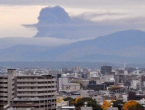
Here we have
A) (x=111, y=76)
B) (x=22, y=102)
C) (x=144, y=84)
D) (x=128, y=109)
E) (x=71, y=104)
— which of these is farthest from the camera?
(x=111, y=76)

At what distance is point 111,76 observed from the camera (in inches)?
7520

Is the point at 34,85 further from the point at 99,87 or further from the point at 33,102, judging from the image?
the point at 99,87

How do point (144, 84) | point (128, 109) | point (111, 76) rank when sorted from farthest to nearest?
point (111, 76)
point (144, 84)
point (128, 109)

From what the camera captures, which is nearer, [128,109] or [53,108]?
[53,108]

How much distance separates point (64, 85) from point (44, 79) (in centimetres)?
8518

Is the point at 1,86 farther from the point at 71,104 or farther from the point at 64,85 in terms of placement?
the point at 64,85

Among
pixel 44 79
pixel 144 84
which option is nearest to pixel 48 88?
pixel 44 79

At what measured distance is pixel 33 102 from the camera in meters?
59.2

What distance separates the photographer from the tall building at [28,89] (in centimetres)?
6128

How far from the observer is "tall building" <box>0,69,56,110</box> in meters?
61.3

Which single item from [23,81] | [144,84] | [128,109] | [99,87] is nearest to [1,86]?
[23,81]

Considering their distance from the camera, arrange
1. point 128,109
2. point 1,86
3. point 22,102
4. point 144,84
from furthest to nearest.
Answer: point 144,84
point 128,109
point 1,86
point 22,102

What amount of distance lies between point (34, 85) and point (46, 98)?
1.64m

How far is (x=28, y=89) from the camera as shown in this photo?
6322cm
